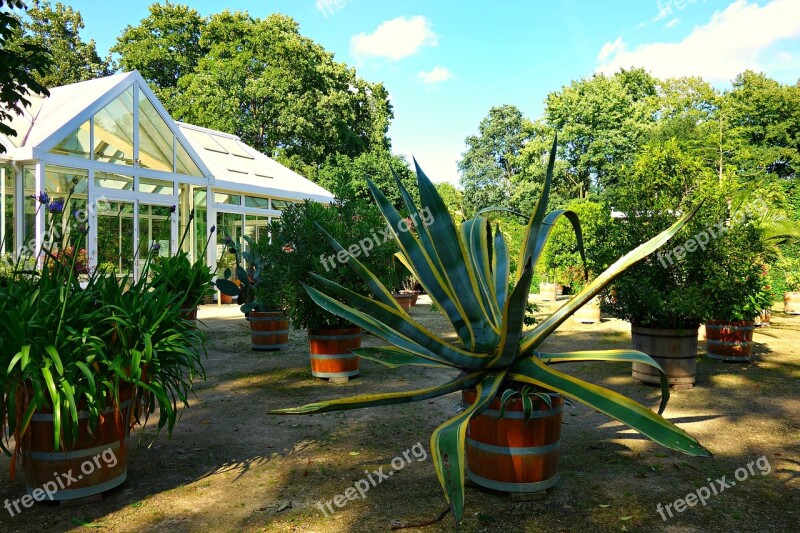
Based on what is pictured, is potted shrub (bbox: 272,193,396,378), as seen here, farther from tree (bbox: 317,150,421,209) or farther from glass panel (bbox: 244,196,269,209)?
tree (bbox: 317,150,421,209)

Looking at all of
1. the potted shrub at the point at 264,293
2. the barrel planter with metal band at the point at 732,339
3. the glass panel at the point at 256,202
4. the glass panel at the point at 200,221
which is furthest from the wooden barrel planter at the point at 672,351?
the glass panel at the point at 256,202

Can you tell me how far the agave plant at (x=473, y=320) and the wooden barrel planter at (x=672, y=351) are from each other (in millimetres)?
2656

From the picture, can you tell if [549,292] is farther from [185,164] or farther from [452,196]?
[452,196]

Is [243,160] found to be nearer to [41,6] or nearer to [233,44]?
[233,44]

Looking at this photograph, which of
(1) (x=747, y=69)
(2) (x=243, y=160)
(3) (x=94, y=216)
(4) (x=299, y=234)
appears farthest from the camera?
(1) (x=747, y=69)

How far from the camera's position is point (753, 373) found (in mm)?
6168

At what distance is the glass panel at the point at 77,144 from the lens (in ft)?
35.7

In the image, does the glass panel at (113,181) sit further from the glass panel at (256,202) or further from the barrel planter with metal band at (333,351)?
the barrel planter with metal band at (333,351)

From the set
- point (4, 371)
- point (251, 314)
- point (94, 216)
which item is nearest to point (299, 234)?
point (251, 314)

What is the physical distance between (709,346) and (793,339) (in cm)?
300

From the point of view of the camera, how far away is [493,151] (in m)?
43.7

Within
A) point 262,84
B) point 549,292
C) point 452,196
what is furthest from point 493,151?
point 549,292

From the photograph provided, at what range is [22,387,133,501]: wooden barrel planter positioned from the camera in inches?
104

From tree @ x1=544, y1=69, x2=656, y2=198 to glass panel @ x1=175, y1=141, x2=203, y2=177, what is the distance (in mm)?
22216
